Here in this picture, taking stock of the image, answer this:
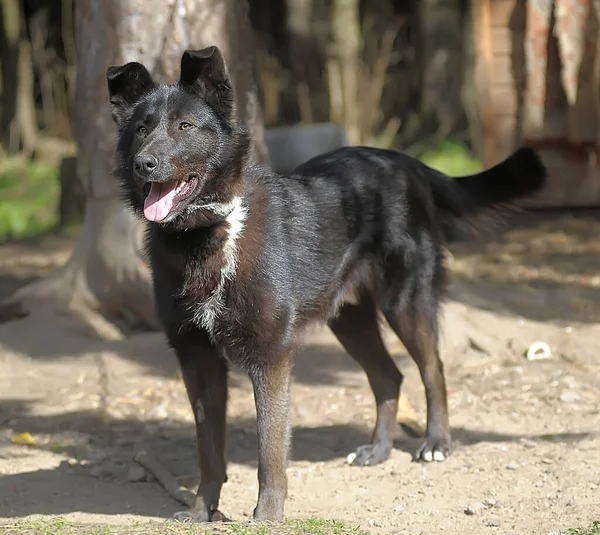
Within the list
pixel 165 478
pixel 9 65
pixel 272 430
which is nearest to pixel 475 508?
pixel 272 430

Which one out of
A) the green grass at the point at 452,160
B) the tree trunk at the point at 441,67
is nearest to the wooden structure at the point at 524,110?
the green grass at the point at 452,160

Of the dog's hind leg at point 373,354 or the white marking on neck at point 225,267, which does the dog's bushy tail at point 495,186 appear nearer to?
the dog's hind leg at point 373,354

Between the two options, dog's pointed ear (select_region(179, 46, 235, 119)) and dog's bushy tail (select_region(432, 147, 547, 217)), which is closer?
dog's pointed ear (select_region(179, 46, 235, 119))

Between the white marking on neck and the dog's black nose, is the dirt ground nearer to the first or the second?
the white marking on neck

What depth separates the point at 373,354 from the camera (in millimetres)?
5262

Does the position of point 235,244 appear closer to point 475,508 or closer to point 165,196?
point 165,196

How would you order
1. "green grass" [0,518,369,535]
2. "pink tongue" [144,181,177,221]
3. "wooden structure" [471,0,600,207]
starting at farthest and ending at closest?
"wooden structure" [471,0,600,207] < "pink tongue" [144,181,177,221] < "green grass" [0,518,369,535]

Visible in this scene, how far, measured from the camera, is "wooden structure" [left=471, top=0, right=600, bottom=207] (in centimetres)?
920

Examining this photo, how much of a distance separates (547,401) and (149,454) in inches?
89.5

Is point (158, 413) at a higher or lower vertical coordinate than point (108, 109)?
lower

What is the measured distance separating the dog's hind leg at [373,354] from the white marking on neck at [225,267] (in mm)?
1197

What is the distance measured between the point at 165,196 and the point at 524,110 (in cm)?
619

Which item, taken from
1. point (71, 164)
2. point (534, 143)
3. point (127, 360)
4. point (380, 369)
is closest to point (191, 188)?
point (380, 369)

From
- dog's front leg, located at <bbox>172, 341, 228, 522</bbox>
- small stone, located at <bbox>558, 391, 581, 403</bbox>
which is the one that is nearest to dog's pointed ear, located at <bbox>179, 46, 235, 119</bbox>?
dog's front leg, located at <bbox>172, 341, 228, 522</bbox>
